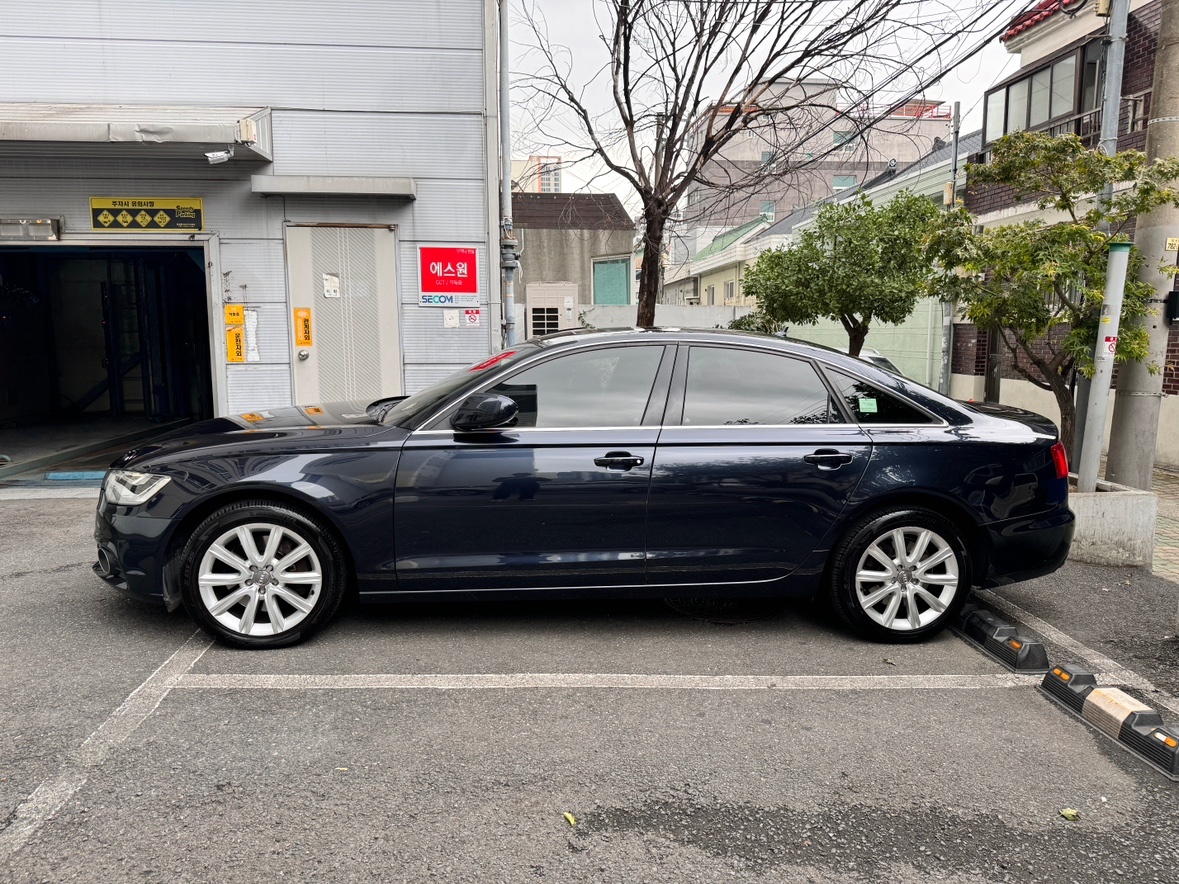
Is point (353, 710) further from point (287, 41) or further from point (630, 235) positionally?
point (630, 235)

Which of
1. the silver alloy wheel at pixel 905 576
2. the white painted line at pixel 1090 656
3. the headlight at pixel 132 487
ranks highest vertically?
the headlight at pixel 132 487

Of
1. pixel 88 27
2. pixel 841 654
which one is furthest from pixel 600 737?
pixel 88 27

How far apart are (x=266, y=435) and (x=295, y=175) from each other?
19.5ft

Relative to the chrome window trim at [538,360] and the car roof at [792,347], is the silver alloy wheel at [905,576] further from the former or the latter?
the chrome window trim at [538,360]

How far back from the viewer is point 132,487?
4305 millimetres

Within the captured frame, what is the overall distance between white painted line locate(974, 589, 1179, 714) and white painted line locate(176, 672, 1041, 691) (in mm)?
435

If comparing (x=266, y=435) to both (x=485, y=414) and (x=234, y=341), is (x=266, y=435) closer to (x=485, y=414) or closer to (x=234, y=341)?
(x=485, y=414)

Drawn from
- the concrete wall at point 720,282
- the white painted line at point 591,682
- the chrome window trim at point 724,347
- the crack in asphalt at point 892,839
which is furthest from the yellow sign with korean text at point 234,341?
the concrete wall at point 720,282

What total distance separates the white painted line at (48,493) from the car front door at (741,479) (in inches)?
241

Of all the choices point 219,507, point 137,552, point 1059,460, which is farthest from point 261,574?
point 1059,460

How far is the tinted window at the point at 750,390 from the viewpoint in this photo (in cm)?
451

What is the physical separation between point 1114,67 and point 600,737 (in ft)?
24.1

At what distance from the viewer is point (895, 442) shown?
4.50m

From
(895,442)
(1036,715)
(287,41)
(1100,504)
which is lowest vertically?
(1036,715)
